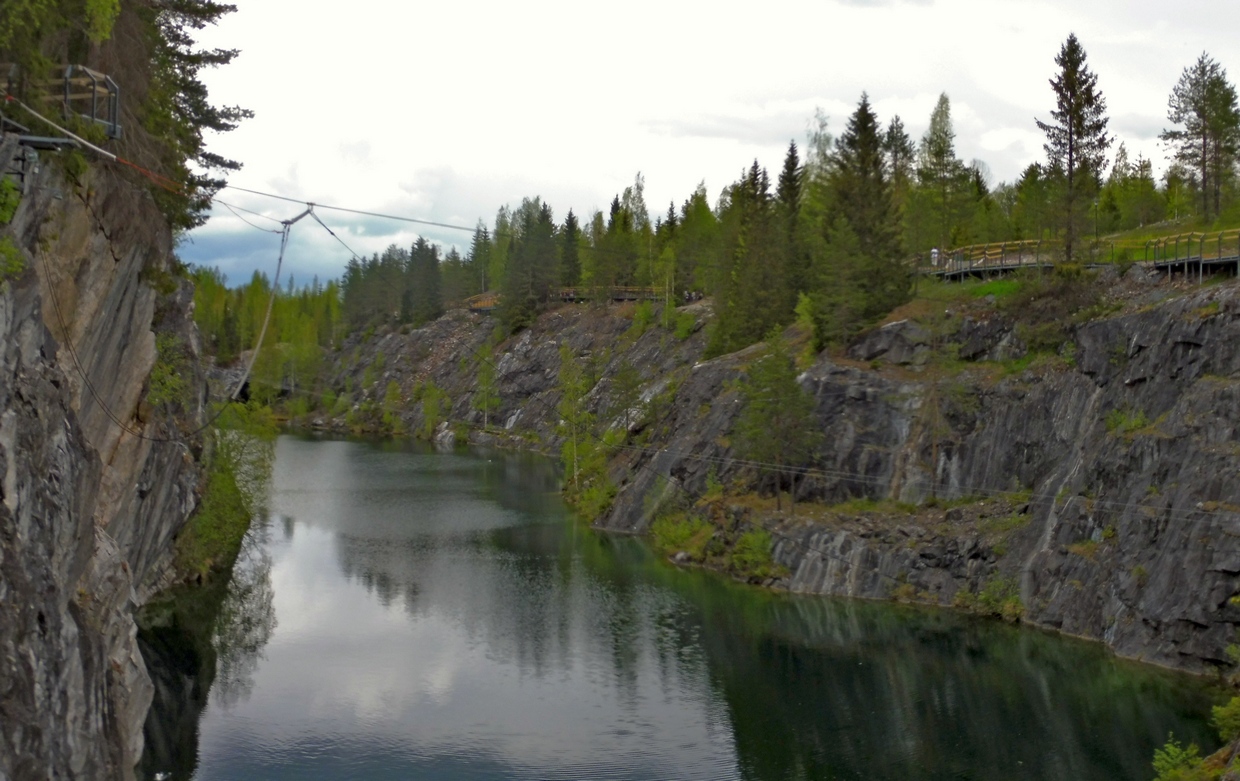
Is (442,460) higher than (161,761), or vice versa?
(442,460)

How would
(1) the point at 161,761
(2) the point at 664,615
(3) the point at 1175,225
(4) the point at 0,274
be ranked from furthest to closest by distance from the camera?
(3) the point at 1175,225 → (2) the point at 664,615 → (1) the point at 161,761 → (4) the point at 0,274

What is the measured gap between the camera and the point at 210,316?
154 m

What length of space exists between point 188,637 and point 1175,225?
58844mm

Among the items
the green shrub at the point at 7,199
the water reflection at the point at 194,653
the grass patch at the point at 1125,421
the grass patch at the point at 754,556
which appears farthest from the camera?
the grass patch at the point at 754,556

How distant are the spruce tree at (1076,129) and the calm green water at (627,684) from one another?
2412cm

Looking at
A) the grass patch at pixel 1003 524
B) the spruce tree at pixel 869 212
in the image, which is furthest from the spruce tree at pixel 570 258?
the grass patch at pixel 1003 524

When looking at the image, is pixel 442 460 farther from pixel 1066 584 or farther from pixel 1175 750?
pixel 1175 750

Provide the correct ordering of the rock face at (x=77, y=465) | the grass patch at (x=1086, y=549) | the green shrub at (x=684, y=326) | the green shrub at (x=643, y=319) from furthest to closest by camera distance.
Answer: the green shrub at (x=643, y=319) < the green shrub at (x=684, y=326) < the grass patch at (x=1086, y=549) < the rock face at (x=77, y=465)

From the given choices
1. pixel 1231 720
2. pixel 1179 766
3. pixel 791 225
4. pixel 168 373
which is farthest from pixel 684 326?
pixel 1231 720

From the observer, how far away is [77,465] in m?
23.7

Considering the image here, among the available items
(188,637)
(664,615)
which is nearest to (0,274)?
(188,637)

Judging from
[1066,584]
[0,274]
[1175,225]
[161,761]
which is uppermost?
[1175,225]

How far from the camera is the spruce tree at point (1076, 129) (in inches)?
2218

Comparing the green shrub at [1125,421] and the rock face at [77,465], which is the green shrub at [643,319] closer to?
the green shrub at [1125,421]
